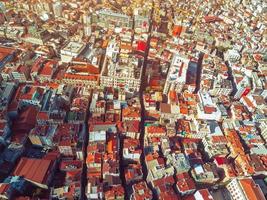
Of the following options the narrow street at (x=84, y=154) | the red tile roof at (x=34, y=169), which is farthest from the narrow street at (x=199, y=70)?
the red tile roof at (x=34, y=169)

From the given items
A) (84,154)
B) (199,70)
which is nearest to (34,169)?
(84,154)

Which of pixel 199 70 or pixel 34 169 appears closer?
pixel 34 169

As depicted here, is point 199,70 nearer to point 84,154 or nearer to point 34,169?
point 84,154

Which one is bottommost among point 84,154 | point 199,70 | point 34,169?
point 84,154

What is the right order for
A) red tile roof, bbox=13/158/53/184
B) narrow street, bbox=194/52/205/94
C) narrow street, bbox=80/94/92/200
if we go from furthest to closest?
narrow street, bbox=194/52/205/94 < narrow street, bbox=80/94/92/200 < red tile roof, bbox=13/158/53/184

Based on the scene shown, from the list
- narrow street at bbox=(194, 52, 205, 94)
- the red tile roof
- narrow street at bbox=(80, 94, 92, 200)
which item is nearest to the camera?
the red tile roof

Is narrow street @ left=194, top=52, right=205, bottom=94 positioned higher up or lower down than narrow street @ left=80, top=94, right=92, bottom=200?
higher up

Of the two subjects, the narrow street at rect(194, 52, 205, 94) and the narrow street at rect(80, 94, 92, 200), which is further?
the narrow street at rect(194, 52, 205, 94)

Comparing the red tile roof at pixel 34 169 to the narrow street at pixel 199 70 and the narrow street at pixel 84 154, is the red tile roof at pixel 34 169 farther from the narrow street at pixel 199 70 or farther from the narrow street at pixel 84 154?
the narrow street at pixel 199 70

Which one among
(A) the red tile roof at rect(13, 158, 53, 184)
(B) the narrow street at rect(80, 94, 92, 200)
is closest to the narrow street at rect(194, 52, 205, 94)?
(B) the narrow street at rect(80, 94, 92, 200)

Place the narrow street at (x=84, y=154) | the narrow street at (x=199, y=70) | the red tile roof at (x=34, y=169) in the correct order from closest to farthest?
the red tile roof at (x=34, y=169) < the narrow street at (x=84, y=154) < the narrow street at (x=199, y=70)

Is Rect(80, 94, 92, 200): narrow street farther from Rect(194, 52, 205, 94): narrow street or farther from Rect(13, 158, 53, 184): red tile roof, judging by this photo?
Rect(194, 52, 205, 94): narrow street
